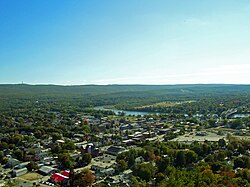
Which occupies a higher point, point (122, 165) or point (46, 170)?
point (122, 165)

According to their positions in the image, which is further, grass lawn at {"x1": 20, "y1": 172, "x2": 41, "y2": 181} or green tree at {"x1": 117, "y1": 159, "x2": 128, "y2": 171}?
green tree at {"x1": 117, "y1": 159, "x2": 128, "y2": 171}

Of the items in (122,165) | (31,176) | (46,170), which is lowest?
(31,176)

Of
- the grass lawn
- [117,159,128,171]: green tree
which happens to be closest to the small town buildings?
the grass lawn

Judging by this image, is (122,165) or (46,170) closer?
(122,165)

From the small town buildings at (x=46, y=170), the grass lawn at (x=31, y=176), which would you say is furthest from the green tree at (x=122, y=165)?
the grass lawn at (x=31, y=176)

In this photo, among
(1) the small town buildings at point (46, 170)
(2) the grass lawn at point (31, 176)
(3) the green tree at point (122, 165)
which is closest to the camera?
(2) the grass lawn at point (31, 176)

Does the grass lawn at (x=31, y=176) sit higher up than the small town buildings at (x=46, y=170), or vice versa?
the small town buildings at (x=46, y=170)

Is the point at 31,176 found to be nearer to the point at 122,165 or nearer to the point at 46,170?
the point at 46,170

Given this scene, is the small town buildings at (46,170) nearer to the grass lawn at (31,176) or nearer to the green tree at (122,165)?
the grass lawn at (31,176)

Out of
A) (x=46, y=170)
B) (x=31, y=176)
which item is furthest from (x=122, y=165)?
(x=31, y=176)

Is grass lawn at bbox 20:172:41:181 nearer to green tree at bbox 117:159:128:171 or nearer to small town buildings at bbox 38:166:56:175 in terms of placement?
small town buildings at bbox 38:166:56:175

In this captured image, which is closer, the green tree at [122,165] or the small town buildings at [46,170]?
the green tree at [122,165]

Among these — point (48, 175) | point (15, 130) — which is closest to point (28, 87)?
point (15, 130)
